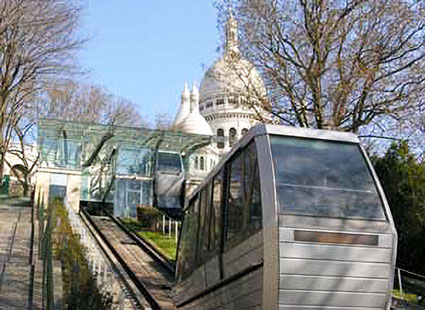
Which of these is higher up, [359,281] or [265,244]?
[265,244]

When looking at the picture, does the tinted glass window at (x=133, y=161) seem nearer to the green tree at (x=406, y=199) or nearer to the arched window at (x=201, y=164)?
the arched window at (x=201, y=164)

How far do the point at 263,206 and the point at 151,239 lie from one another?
65.6ft

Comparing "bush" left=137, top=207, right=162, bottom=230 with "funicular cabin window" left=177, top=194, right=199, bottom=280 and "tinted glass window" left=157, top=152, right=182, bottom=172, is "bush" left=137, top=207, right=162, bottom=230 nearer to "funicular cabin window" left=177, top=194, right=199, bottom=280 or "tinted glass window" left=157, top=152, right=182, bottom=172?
"tinted glass window" left=157, top=152, right=182, bottom=172

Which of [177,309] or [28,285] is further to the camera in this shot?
[28,285]

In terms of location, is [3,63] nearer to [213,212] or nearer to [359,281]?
[213,212]

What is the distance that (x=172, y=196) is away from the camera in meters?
36.1

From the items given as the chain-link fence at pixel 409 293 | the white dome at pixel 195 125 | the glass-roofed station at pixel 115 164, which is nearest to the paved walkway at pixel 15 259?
the glass-roofed station at pixel 115 164

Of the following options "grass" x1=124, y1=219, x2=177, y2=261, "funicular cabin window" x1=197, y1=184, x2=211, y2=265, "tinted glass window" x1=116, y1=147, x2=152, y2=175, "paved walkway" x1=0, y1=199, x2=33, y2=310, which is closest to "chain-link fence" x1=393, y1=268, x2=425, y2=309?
"funicular cabin window" x1=197, y1=184, x2=211, y2=265

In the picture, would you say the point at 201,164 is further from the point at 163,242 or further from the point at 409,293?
the point at 409,293

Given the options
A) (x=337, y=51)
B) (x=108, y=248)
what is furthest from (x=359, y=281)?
(x=108, y=248)

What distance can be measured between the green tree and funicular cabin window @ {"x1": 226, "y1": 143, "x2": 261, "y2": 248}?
1477 cm

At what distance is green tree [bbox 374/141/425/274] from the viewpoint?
2102 centimetres

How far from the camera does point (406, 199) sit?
71.3ft

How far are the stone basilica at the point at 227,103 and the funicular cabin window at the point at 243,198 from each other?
186 cm
